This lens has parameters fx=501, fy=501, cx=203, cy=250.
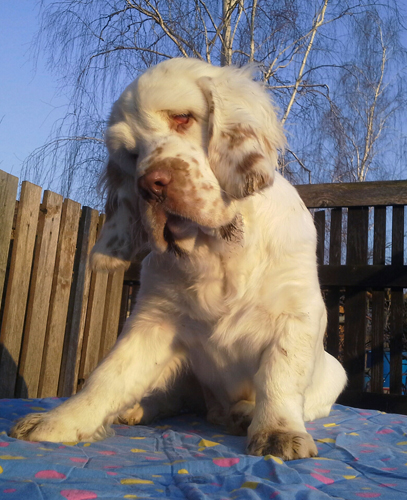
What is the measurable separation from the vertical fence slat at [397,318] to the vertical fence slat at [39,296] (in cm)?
217

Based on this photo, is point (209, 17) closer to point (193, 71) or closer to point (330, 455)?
point (193, 71)

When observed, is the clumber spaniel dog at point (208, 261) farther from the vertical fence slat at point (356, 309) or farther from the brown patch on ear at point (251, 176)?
the vertical fence slat at point (356, 309)

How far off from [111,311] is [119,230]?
6.10 ft

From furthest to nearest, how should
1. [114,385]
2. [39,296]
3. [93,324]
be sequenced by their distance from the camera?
[93,324] → [39,296] → [114,385]

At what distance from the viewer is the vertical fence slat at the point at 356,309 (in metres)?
3.21

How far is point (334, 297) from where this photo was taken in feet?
10.9

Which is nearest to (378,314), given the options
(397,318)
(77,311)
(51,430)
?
(397,318)

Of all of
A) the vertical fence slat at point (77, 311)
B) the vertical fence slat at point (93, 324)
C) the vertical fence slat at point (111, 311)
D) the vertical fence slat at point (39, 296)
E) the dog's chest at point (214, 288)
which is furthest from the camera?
the vertical fence slat at point (111, 311)

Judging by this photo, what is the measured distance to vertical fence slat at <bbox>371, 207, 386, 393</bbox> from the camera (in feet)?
10.4

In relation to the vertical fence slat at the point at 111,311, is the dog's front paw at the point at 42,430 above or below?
below

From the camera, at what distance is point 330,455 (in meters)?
1.60

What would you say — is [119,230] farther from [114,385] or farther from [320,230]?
[320,230]

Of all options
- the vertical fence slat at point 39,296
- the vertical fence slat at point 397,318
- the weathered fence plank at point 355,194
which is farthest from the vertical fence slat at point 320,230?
the vertical fence slat at point 39,296

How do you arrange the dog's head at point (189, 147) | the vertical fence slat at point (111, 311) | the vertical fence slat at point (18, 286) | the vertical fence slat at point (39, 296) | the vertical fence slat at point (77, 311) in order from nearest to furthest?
the dog's head at point (189, 147)
the vertical fence slat at point (18, 286)
the vertical fence slat at point (39, 296)
the vertical fence slat at point (77, 311)
the vertical fence slat at point (111, 311)
